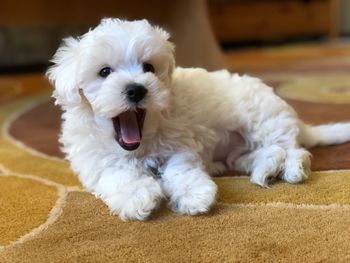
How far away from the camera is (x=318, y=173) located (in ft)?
4.00

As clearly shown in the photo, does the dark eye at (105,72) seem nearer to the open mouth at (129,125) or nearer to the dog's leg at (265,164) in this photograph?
the open mouth at (129,125)

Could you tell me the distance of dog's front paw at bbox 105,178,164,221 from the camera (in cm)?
101

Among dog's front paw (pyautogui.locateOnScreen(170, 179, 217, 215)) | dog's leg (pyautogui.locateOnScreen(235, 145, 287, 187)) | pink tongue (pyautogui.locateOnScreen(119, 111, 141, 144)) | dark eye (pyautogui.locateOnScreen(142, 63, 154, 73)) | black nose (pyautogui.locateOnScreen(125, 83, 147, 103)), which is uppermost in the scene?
dark eye (pyautogui.locateOnScreen(142, 63, 154, 73))

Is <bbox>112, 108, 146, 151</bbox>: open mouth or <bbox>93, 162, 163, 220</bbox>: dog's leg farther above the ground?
<bbox>112, 108, 146, 151</bbox>: open mouth

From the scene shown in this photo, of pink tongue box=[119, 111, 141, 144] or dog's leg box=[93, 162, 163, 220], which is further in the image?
pink tongue box=[119, 111, 141, 144]

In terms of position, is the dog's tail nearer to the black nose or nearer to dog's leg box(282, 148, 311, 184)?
dog's leg box(282, 148, 311, 184)

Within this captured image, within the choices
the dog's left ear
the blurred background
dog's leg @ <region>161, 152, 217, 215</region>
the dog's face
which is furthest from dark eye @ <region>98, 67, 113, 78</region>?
the blurred background

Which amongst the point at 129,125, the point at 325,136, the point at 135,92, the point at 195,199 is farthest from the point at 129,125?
the point at 325,136

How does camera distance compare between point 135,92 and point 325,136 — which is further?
point 325,136

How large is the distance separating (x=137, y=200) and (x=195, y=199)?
4.3 inches

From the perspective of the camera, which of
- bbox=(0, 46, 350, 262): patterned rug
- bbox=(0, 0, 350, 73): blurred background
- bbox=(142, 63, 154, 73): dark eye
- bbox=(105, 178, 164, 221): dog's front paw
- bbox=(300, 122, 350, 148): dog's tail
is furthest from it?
bbox=(0, 0, 350, 73): blurred background

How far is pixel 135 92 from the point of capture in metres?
1.07

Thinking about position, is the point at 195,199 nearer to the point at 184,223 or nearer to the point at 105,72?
the point at 184,223

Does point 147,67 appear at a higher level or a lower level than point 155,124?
Answer: higher
